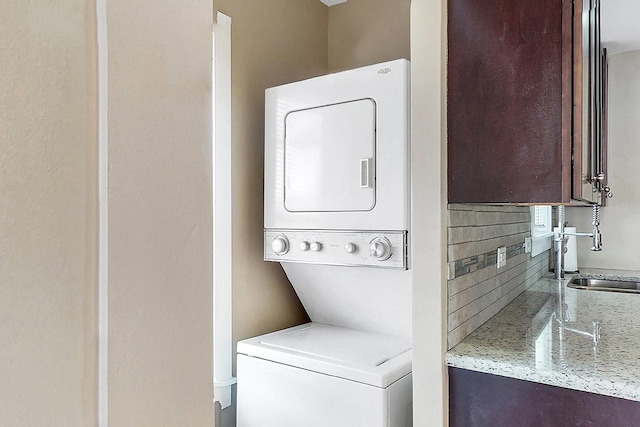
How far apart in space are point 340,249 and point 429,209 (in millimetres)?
719

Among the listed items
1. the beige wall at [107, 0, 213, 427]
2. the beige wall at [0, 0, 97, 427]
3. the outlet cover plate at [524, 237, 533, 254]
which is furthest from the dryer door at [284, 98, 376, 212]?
the beige wall at [0, 0, 97, 427]

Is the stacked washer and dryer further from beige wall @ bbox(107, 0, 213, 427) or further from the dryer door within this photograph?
beige wall @ bbox(107, 0, 213, 427)

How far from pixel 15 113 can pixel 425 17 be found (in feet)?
4.66

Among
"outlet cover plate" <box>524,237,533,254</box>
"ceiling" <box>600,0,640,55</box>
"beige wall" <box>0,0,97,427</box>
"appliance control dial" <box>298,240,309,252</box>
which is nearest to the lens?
"beige wall" <box>0,0,97,427</box>

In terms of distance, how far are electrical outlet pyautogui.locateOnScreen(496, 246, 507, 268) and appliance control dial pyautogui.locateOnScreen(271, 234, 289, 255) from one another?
954 mm

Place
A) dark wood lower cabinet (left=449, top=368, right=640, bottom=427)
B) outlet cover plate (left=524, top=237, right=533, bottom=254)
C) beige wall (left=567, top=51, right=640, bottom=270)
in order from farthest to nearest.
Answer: beige wall (left=567, top=51, right=640, bottom=270) → outlet cover plate (left=524, top=237, right=533, bottom=254) → dark wood lower cabinet (left=449, top=368, right=640, bottom=427)

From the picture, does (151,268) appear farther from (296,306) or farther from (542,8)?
(296,306)

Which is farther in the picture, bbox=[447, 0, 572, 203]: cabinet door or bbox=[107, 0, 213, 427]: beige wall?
bbox=[447, 0, 572, 203]: cabinet door

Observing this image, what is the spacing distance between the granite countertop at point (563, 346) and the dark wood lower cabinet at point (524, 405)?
4 cm

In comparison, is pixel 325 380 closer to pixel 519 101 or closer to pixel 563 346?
pixel 563 346

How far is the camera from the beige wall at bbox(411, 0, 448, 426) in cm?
150

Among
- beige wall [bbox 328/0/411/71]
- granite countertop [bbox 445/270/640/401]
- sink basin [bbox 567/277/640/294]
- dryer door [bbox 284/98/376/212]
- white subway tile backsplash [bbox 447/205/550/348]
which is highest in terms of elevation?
beige wall [bbox 328/0/411/71]

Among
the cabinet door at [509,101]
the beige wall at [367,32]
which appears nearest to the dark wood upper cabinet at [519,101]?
the cabinet door at [509,101]

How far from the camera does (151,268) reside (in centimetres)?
45
